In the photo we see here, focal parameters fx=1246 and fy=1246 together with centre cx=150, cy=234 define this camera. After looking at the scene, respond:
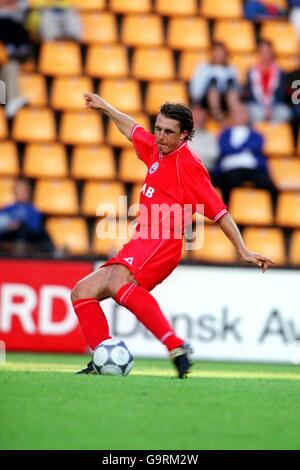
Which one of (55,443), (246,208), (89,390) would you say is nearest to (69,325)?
(246,208)

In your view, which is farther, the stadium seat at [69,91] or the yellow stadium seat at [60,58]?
the yellow stadium seat at [60,58]

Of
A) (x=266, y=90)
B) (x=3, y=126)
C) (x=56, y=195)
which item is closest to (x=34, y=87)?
(x=3, y=126)

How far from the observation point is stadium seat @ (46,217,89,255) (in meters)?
14.5

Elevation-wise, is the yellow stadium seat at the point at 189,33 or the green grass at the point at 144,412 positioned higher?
the yellow stadium seat at the point at 189,33

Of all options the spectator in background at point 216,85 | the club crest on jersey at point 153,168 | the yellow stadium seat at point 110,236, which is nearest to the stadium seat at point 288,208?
the spectator in background at point 216,85

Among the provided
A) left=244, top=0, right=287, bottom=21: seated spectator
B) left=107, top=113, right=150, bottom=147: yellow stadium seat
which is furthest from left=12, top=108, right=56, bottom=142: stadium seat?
left=244, top=0, right=287, bottom=21: seated spectator

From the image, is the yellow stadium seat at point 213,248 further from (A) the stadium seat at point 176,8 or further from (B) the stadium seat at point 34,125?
(A) the stadium seat at point 176,8

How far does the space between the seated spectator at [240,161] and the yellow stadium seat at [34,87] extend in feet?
8.79

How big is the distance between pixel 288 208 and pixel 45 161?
3.06m

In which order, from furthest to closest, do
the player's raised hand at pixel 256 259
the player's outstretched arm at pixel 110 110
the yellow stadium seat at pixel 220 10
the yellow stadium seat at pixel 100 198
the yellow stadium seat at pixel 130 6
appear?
the yellow stadium seat at pixel 220 10 < the yellow stadium seat at pixel 130 6 < the yellow stadium seat at pixel 100 198 < the player's outstretched arm at pixel 110 110 < the player's raised hand at pixel 256 259

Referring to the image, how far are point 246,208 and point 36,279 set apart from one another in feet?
10.2

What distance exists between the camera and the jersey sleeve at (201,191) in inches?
337

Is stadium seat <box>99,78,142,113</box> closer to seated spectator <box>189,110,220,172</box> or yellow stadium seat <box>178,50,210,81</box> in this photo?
yellow stadium seat <box>178,50,210,81</box>

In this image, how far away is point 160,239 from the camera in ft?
28.7
